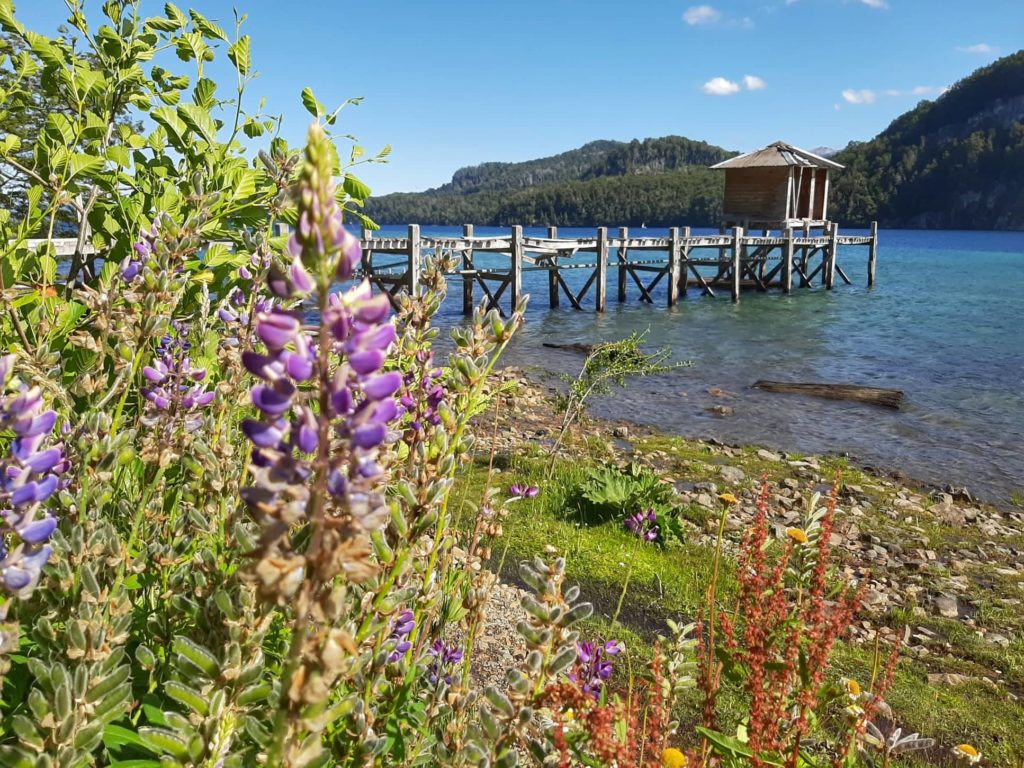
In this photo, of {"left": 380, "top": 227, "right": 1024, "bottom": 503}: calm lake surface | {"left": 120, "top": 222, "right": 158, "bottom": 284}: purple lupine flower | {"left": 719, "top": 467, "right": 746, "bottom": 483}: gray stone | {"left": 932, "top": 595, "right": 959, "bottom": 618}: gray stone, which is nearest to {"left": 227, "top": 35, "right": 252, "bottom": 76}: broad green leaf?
{"left": 120, "top": 222, "right": 158, "bottom": 284}: purple lupine flower

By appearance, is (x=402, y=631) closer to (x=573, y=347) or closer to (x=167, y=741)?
(x=167, y=741)

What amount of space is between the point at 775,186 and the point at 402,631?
35.1 m

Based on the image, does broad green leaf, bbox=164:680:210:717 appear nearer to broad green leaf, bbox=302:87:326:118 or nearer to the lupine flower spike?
the lupine flower spike

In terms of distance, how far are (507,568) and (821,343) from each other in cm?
1964

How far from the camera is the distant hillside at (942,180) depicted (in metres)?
149

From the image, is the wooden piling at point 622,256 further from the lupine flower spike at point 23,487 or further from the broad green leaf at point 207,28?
the lupine flower spike at point 23,487

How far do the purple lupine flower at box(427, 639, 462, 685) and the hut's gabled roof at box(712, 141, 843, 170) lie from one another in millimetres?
Result: 33131

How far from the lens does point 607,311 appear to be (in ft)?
102

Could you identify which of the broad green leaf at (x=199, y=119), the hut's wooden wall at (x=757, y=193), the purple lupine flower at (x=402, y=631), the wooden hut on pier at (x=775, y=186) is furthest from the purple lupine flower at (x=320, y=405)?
the hut's wooden wall at (x=757, y=193)

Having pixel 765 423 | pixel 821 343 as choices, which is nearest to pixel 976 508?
pixel 765 423

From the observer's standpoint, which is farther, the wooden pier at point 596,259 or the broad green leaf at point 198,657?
the wooden pier at point 596,259

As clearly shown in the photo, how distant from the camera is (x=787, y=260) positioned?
3569 centimetres

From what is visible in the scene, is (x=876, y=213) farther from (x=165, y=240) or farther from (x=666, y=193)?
(x=165, y=240)

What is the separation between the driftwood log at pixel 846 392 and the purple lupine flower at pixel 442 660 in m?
14.5
